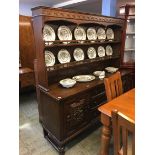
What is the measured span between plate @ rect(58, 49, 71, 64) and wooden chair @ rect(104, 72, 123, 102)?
0.79 meters

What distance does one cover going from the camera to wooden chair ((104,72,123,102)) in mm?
1796

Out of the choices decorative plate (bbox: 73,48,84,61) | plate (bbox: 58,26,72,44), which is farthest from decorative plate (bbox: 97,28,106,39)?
plate (bbox: 58,26,72,44)

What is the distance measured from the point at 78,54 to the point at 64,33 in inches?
16.2

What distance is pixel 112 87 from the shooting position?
74.2 inches

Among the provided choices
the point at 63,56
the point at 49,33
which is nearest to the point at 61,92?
the point at 63,56

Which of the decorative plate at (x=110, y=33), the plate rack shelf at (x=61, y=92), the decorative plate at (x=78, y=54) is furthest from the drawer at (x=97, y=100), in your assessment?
the decorative plate at (x=110, y=33)

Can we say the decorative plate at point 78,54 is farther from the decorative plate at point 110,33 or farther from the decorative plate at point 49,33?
the decorative plate at point 110,33

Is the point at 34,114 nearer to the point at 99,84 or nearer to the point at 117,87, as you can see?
the point at 99,84

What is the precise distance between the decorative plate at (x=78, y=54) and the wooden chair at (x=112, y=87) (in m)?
0.82

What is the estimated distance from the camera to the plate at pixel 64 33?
2334mm

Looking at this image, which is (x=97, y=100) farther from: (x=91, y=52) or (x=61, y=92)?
(x=91, y=52)

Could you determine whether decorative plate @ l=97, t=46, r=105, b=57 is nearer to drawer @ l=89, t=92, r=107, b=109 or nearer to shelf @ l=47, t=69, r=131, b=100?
shelf @ l=47, t=69, r=131, b=100
